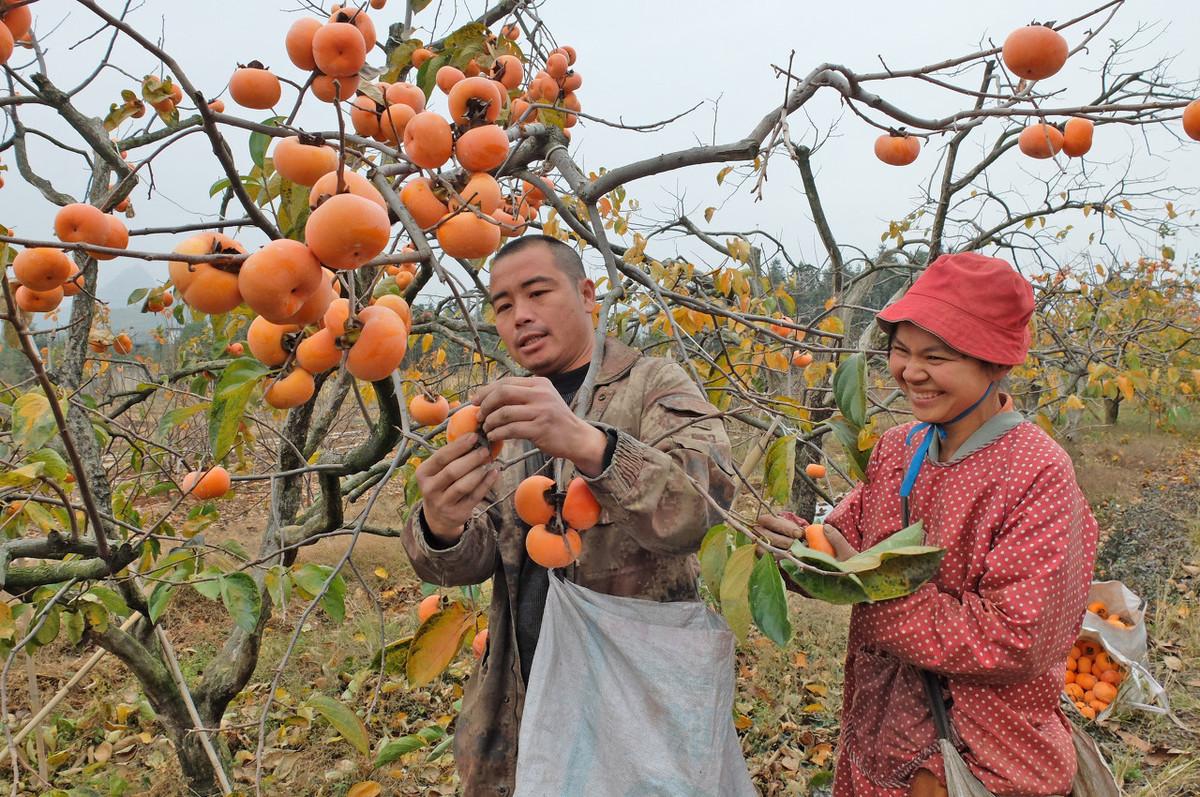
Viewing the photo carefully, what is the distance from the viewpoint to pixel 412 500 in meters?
1.65

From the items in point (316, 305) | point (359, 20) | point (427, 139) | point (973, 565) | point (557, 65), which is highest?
point (557, 65)

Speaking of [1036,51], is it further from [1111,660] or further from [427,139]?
[1111,660]

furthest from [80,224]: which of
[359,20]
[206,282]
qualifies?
[359,20]

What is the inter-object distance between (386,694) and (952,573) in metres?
2.99

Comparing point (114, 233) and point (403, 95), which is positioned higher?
point (403, 95)

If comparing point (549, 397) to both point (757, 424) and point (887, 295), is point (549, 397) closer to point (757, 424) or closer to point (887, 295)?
point (757, 424)

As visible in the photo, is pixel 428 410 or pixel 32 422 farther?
pixel 32 422

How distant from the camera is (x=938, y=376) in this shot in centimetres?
138

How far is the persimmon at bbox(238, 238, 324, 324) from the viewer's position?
0.65 metres

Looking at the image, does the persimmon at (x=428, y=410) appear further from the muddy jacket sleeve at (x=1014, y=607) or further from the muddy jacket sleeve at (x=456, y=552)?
the muddy jacket sleeve at (x=1014, y=607)

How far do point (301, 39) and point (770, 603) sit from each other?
926 mm

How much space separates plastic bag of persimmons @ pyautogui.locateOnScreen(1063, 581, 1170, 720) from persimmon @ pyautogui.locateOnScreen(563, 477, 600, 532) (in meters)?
3.04

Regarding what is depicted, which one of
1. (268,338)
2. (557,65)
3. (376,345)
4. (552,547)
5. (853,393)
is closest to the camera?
(376,345)

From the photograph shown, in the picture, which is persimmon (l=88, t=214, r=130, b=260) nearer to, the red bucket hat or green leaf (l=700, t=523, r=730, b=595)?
green leaf (l=700, t=523, r=730, b=595)
